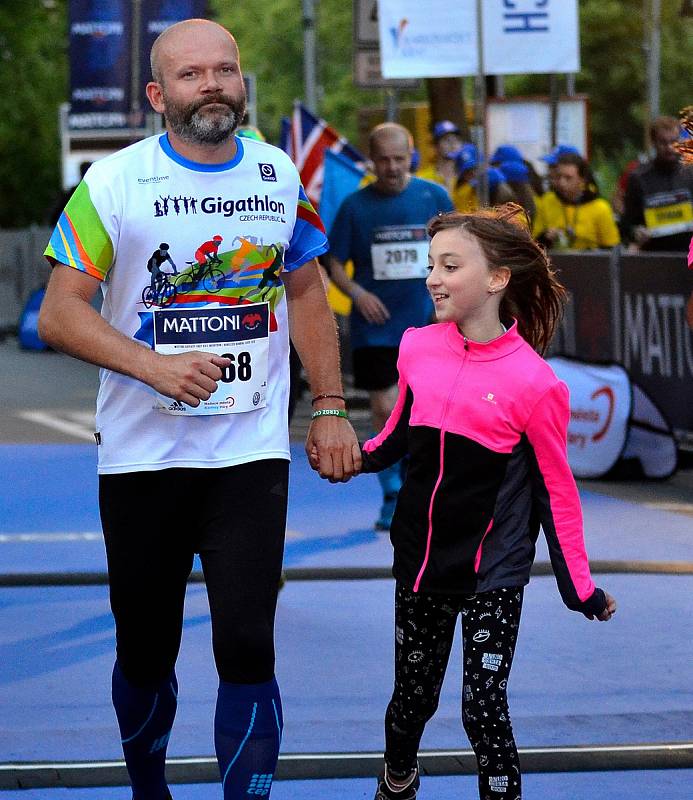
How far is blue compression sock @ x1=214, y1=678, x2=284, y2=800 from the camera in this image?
13.9ft

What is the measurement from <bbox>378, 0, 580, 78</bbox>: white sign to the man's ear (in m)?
7.87

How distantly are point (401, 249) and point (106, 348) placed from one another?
5541 mm

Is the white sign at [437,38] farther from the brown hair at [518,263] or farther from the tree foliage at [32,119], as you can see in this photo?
the tree foliage at [32,119]

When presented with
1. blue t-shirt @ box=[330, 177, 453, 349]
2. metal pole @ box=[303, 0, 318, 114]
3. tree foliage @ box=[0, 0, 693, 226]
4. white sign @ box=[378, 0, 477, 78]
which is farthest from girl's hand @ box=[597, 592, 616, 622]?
tree foliage @ box=[0, 0, 693, 226]

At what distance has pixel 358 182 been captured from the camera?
1456 cm

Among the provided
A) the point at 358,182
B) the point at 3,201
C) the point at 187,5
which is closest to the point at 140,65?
the point at 187,5

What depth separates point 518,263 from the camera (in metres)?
4.49

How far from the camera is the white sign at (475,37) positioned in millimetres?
12266

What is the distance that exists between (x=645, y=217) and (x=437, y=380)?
989 cm

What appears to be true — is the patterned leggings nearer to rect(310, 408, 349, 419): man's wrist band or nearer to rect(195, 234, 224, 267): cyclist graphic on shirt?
rect(310, 408, 349, 419): man's wrist band

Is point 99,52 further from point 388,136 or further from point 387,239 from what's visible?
point 388,136

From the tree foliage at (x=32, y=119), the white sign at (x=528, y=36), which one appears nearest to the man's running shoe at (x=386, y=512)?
the white sign at (x=528, y=36)

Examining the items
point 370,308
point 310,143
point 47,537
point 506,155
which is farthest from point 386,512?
point 310,143

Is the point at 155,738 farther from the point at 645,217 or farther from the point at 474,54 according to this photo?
the point at 645,217
